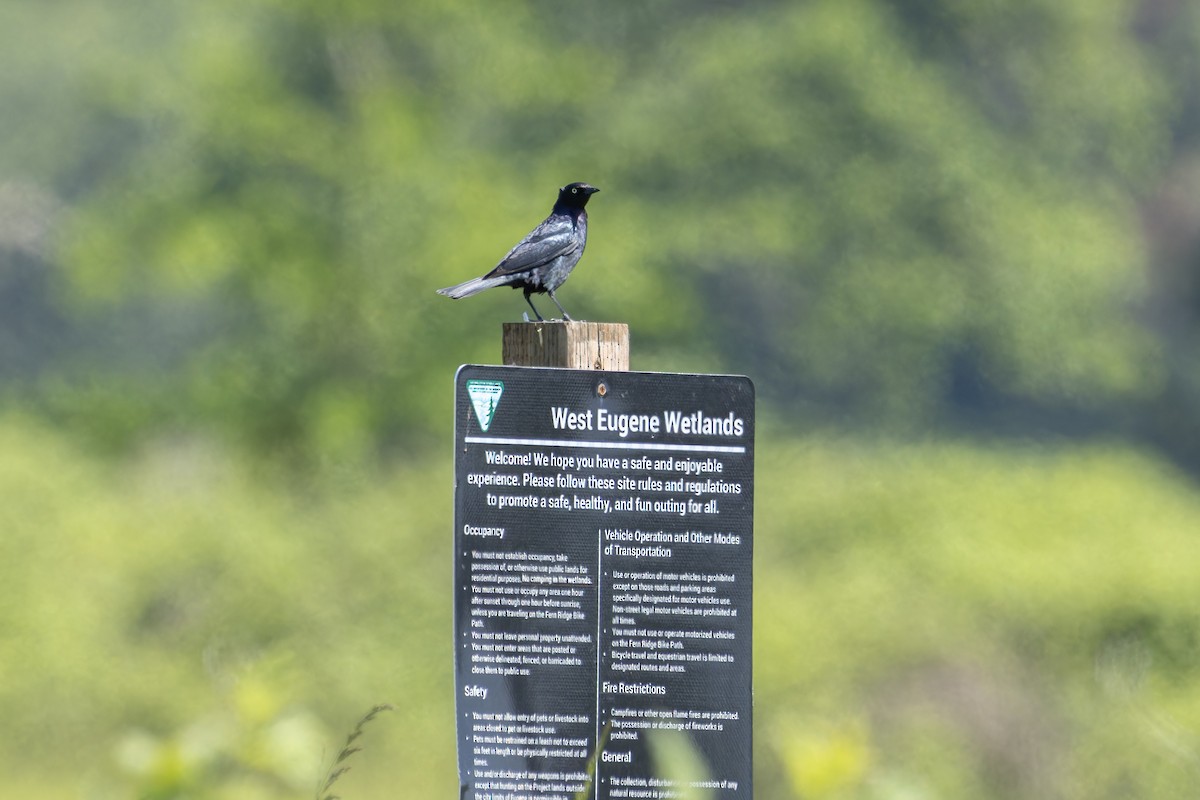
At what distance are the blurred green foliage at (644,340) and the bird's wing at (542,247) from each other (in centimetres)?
473

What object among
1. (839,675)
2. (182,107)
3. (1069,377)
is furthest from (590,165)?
(839,675)

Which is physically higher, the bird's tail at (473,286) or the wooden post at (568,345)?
the bird's tail at (473,286)

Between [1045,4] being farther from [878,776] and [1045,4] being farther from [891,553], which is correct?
[878,776]

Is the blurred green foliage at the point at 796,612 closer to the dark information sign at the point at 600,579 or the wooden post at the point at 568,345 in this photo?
the wooden post at the point at 568,345

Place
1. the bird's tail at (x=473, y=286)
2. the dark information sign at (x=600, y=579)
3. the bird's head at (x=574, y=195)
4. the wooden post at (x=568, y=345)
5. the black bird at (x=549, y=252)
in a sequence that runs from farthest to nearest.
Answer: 1. the bird's head at (x=574, y=195)
2. the black bird at (x=549, y=252)
3. the bird's tail at (x=473, y=286)
4. the wooden post at (x=568, y=345)
5. the dark information sign at (x=600, y=579)

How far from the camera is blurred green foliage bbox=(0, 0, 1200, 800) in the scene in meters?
8.09

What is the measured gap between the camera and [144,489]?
32.1 ft

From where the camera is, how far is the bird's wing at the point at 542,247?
10.1ft

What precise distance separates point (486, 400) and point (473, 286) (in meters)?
0.67

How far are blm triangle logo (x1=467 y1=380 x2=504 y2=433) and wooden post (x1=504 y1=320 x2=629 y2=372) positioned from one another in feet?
0.62

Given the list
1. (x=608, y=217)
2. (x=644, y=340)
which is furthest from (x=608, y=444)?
(x=608, y=217)

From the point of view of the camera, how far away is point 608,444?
89.6 inches

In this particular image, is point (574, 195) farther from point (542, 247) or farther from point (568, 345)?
point (568, 345)

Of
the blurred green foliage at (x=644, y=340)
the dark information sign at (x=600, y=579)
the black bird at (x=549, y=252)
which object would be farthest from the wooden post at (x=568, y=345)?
the blurred green foliage at (x=644, y=340)
